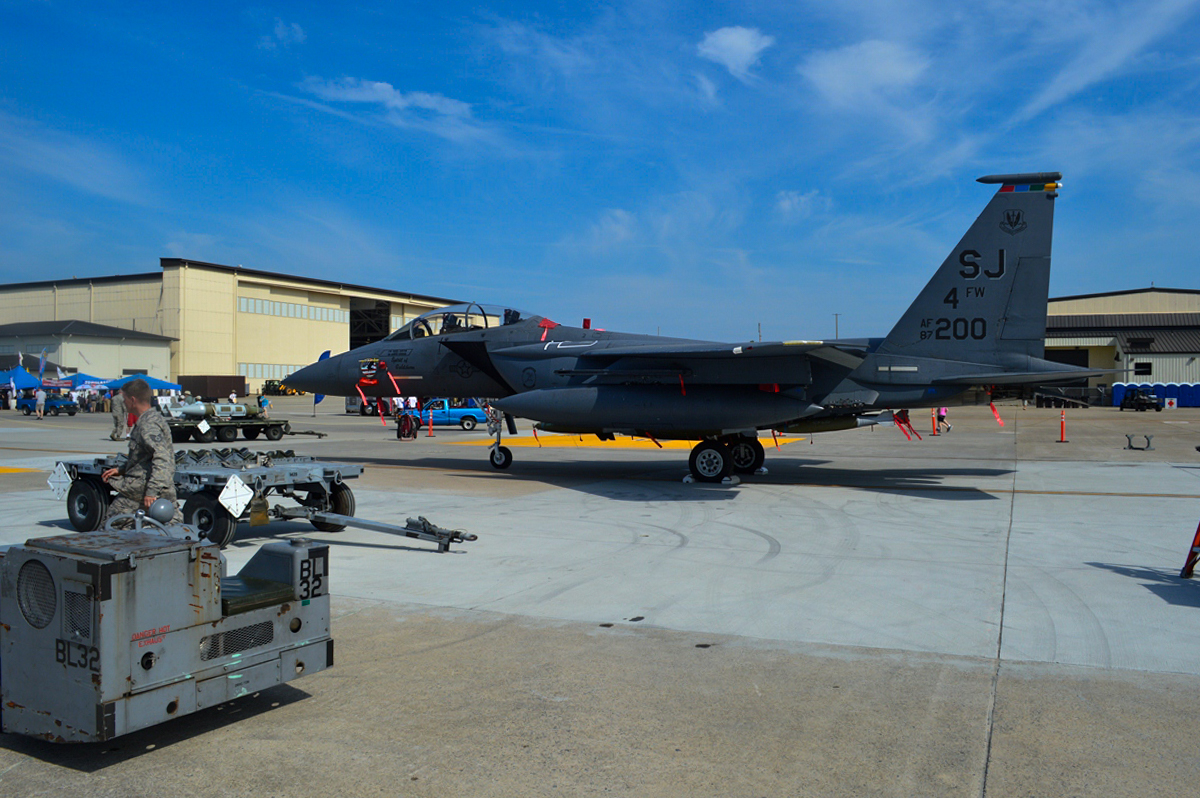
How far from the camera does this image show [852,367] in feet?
45.5

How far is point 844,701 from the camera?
4.46 m

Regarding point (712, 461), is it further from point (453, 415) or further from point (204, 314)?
→ point (204, 314)

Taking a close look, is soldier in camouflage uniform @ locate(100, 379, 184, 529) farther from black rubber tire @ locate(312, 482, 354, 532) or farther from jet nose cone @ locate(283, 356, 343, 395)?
jet nose cone @ locate(283, 356, 343, 395)

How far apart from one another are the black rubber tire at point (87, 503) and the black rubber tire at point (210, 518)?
1.47 m

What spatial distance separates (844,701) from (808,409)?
9.86 metres

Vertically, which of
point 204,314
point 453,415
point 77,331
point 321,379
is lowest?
point 453,415

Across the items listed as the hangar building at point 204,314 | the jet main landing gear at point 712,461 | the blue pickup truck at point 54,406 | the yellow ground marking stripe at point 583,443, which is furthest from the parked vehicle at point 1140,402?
the blue pickup truck at point 54,406

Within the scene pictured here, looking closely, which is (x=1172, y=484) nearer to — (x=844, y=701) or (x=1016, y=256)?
(x=1016, y=256)

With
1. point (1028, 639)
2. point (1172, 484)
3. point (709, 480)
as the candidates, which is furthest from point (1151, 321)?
point (1028, 639)

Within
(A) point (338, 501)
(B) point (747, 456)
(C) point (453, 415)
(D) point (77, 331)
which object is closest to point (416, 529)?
(A) point (338, 501)

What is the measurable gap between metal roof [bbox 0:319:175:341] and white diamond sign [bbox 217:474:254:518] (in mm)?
62238

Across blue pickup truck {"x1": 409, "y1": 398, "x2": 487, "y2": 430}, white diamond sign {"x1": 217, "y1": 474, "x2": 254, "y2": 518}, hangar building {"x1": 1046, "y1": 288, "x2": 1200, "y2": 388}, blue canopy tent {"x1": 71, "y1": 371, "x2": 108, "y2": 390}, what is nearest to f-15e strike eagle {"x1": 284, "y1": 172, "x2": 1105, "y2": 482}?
white diamond sign {"x1": 217, "y1": 474, "x2": 254, "y2": 518}

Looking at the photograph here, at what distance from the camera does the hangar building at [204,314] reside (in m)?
62.3

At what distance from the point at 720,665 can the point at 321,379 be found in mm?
14154
